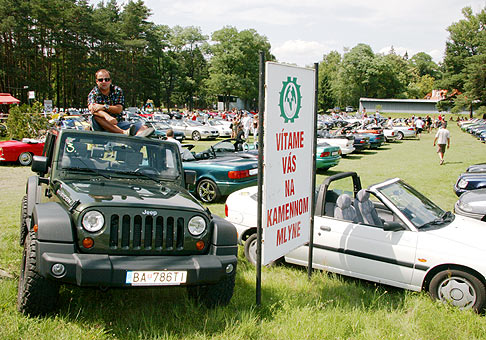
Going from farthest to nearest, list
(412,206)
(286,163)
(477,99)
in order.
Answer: (477,99) < (412,206) < (286,163)

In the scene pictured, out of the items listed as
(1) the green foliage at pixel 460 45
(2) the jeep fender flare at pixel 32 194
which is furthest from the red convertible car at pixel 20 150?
(1) the green foliage at pixel 460 45

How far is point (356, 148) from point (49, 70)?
49.6 m

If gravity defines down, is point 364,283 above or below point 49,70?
below

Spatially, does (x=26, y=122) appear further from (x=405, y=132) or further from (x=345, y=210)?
(x=405, y=132)

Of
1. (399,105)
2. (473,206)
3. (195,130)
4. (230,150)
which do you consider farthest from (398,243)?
(399,105)

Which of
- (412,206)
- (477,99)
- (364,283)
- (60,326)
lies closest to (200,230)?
(60,326)

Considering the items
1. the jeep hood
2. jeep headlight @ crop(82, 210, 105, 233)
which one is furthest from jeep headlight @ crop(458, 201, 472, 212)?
jeep headlight @ crop(82, 210, 105, 233)

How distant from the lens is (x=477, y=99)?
56.6 metres

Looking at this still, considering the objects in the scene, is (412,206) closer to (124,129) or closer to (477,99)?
(124,129)

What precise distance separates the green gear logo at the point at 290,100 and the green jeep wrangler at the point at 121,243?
1311 millimetres

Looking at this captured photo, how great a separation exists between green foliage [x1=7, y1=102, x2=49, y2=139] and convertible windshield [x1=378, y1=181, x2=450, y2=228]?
61.2 feet

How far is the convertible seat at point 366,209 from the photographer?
18.7ft

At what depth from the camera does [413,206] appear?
5.64 meters

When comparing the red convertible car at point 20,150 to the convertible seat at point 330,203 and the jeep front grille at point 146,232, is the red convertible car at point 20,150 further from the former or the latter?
the jeep front grille at point 146,232
